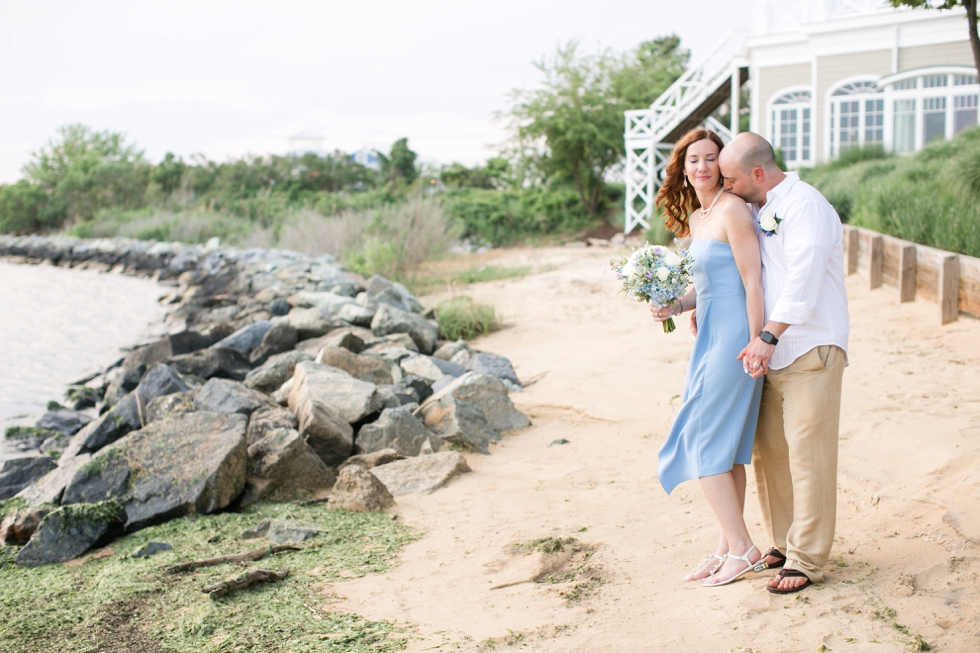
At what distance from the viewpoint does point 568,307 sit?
40.7 feet

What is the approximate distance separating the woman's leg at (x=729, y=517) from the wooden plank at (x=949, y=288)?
568 centimetres

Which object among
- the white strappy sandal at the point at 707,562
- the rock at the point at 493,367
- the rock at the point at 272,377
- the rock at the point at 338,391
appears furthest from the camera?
the rock at the point at 493,367

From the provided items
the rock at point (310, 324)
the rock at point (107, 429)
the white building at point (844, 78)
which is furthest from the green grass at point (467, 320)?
the white building at point (844, 78)

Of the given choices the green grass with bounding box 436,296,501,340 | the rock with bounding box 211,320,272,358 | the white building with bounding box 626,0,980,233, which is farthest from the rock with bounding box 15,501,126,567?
the white building with bounding box 626,0,980,233

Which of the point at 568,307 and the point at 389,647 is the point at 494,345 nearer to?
the point at 568,307

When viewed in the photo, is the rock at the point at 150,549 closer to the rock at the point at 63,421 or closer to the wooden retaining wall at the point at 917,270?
the rock at the point at 63,421

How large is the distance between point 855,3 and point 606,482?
19.2 m

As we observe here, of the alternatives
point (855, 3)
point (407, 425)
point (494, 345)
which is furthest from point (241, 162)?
point (407, 425)

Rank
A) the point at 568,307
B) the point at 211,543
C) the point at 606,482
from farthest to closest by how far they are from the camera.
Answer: the point at 568,307 < the point at 606,482 < the point at 211,543

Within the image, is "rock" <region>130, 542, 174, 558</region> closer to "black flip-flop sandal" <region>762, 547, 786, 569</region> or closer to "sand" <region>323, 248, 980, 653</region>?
"sand" <region>323, 248, 980, 653</region>

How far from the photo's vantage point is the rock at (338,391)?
251 inches

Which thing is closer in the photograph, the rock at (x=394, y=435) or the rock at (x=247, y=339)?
the rock at (x=394, y=435)

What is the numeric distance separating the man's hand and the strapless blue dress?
114 mm

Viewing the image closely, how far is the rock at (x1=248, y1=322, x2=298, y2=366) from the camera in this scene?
970 cm
